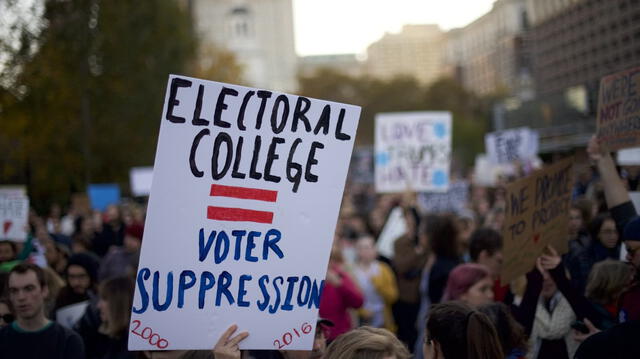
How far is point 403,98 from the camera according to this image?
66125mm

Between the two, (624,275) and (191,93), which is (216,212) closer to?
(191,93)

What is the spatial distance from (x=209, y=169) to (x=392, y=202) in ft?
29.2

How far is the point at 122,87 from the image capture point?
2272 cm

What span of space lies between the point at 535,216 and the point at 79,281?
3.49m

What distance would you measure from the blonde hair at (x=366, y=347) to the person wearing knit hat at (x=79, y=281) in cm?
345

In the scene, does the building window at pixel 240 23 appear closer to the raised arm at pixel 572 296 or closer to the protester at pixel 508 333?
the raised arm at pixel 572 296

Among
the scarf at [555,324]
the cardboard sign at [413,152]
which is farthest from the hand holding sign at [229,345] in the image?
the cardboard sign at [413,152]

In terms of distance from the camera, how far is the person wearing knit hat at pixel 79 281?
627 centimetres

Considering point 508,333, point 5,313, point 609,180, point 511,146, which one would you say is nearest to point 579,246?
point 609,180

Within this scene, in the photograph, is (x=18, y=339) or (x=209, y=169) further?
(x=18, y=339)

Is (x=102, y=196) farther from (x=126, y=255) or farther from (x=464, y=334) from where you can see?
(x=464, y=334)

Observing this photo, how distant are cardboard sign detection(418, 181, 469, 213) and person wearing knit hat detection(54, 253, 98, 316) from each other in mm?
8607

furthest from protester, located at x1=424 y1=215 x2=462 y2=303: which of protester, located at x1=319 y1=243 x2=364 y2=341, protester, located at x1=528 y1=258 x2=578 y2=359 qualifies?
protester, located at x1=528 y1=258 x2=578 y2=359

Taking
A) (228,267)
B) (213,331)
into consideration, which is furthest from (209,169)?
(213,331)
